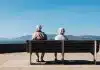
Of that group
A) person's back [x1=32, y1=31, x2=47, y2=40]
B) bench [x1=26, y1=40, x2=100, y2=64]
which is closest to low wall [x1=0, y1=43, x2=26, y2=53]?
person's back [x1=32, y1=31, x2=47, y2=40]

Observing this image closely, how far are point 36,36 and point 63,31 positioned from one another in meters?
0.97

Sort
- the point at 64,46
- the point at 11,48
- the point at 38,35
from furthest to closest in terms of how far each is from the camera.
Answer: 1. the point at 11,48
2. the point at 38,35
3. the point at 64,46

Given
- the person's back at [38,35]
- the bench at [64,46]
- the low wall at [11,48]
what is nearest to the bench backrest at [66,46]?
the bench at [64,46]

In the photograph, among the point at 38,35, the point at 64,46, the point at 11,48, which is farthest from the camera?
the point at 11,48

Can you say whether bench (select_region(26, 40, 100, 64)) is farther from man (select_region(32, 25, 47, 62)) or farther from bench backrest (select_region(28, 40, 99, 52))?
man (select_region(32, 25, 47, 62))

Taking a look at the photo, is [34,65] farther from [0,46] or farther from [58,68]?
[0,46]

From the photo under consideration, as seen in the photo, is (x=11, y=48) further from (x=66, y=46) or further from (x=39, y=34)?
(x=66, y=46)

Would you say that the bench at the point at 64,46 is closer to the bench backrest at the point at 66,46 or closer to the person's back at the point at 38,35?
the bench backrest at the point at 66,46

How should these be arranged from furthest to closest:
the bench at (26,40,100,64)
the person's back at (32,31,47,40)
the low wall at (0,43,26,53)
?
the low wall at (0,43,26,53), the person's back at (32,31,47,40), the bench at (26,40,100,64)

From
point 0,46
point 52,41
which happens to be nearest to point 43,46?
point 52,41

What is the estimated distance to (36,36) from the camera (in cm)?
1344

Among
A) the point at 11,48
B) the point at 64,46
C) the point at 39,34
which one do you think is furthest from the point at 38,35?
the point at 11,48

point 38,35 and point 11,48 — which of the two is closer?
point 38,35

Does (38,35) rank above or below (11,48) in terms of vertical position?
above
